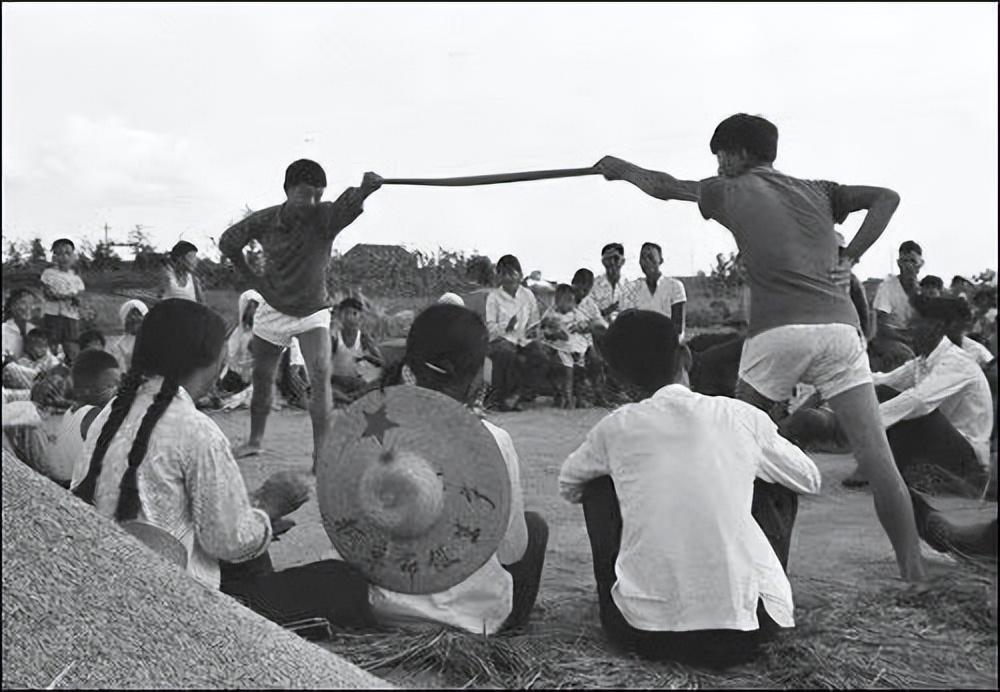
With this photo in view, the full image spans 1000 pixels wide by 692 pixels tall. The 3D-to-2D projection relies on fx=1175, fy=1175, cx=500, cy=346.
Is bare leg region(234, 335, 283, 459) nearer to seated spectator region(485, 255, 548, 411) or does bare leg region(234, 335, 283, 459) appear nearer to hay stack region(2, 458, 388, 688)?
seated spectator region(485, 255, 548, 411)

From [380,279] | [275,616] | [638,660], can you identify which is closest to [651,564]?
[638,660]

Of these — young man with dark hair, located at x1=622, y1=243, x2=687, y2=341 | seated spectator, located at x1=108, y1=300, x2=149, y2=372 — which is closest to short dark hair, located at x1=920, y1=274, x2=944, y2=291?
young man with dark hair, located at x1=622, y1=243, x2=687, y2=341

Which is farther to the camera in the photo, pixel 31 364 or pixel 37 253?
pixel 37 253

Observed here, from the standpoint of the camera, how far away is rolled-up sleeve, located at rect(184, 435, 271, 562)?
9.19ft

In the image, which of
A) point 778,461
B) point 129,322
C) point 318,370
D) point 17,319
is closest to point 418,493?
point 778,461

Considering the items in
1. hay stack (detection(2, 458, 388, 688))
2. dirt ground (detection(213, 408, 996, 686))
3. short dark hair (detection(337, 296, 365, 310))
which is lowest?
dirt ground (detection(213, 408, 996, 686))

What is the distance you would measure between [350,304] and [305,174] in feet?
6.28

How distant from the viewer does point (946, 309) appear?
4613 mm

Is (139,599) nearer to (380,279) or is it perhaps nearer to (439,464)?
(439,464)

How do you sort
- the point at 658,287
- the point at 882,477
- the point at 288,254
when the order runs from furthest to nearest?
the point at 658,287
the point at 288,254
the point at 882,477

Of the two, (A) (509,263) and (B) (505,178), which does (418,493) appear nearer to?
(B) (505,178)

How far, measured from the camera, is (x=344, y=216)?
4770mm

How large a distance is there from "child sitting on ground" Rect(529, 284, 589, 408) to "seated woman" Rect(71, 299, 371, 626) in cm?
494

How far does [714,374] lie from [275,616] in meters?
2.82
